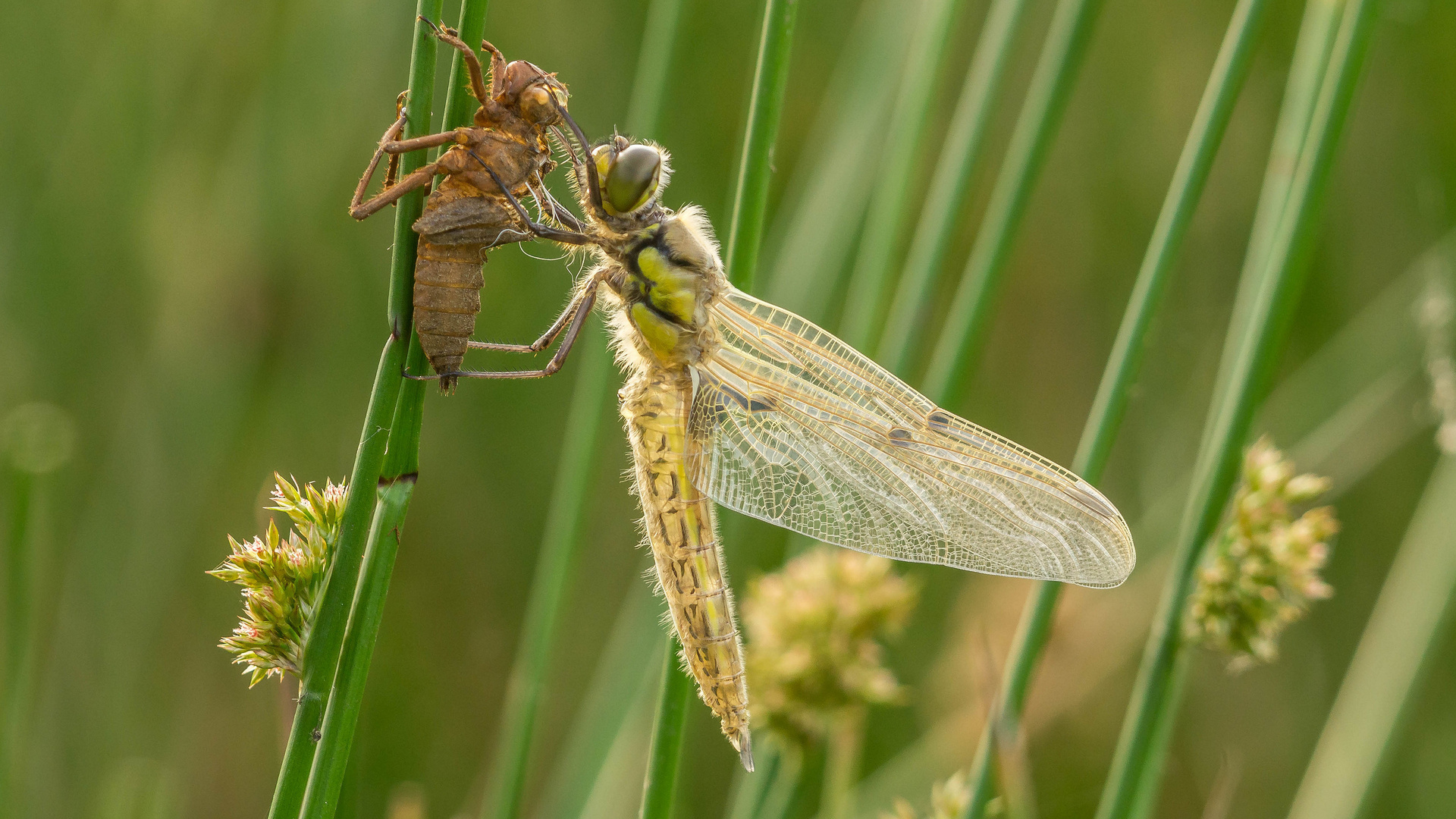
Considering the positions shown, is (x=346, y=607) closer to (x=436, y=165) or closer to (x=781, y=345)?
(x=436, y=165)

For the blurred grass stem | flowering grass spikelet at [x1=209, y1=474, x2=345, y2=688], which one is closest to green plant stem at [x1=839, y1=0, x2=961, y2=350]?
the blurred grass stem

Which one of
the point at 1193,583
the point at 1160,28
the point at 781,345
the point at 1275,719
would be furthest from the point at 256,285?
the point at 1275,719

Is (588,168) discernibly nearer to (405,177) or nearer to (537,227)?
(537,227)

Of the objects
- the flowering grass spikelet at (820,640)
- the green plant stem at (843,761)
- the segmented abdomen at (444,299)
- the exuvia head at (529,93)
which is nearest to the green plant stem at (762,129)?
the exuvia head at (529,93)

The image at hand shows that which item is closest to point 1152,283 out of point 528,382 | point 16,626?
point 16,626

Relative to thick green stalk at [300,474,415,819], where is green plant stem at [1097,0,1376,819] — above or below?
above

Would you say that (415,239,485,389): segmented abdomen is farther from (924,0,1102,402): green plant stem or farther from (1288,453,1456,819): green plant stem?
(1288,453,1456,819): green plant stem

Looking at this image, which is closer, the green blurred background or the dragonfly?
the dragonfly
